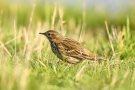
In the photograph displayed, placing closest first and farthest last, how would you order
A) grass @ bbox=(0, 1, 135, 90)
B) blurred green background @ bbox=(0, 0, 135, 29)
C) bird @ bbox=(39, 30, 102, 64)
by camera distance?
grass @ bbox=(0, 1, 135, 90), bird @ bbox=(39, 30, 102, 64), blurred green background @ bbox=(0, 0, 135, 29)

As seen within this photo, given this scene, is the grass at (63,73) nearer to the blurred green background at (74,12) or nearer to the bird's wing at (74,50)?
the bird's wing at (74,50)

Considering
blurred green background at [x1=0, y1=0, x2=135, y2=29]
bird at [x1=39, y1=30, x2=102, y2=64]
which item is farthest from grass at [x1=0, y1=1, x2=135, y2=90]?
blurred green background at [x1=0, y1=0, x2=135, y2=29]

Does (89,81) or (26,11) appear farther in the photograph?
(26,11)

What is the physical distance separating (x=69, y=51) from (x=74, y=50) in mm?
85

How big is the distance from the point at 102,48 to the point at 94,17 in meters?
4.82

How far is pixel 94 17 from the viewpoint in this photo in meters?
13.6

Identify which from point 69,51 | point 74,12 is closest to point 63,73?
point 69,51

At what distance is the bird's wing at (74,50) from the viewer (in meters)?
7.83

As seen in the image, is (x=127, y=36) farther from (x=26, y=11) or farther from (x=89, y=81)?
(x=26, y=11)

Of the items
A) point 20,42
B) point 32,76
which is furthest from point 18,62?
point 20,42

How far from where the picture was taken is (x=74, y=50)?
26.3 feet

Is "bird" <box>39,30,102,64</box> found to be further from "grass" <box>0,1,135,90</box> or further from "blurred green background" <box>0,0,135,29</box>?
"blurred green background" <box>0,0,135,29</box>

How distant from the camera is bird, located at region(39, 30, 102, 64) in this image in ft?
25.4

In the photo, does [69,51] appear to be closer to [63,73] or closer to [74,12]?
[63,73]
